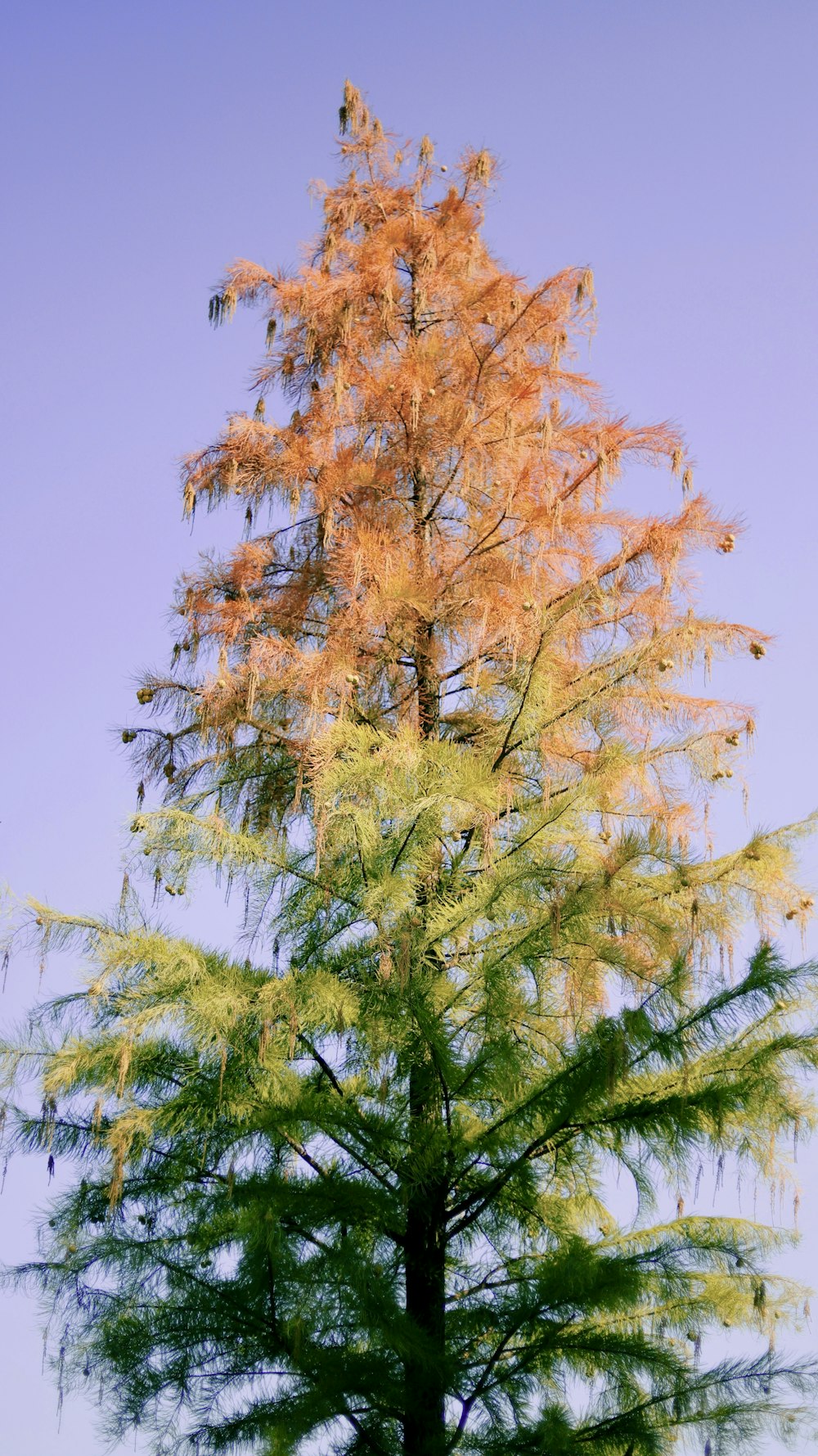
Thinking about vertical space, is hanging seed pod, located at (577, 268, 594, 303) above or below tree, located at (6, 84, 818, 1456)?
above

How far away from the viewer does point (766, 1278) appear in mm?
6156

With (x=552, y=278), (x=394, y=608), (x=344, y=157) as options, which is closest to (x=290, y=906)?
(x=394, y=608)

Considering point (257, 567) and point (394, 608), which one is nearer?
point (394, 608)

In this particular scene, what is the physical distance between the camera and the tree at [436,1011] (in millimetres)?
4996

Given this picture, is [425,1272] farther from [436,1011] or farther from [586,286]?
[586,286]

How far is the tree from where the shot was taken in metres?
5.00

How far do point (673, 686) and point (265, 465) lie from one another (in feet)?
7.46

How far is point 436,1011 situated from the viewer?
5.39 meters

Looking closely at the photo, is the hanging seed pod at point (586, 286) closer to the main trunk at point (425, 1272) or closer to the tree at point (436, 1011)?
the tree at point (436, 1011)

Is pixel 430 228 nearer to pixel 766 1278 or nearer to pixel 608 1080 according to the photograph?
pixel 608 1080

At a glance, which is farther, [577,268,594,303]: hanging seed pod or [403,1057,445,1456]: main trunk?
[577,268,594,303]: hanging seed pod

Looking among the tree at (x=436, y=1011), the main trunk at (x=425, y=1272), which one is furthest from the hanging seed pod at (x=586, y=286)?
the main trunk at (x=425, y=1272)

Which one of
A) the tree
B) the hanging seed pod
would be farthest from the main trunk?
the hanging seed pod

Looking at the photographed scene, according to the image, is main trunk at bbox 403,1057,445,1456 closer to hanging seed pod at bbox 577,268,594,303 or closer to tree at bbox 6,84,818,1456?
tree at bbox 6,84,818,1456
